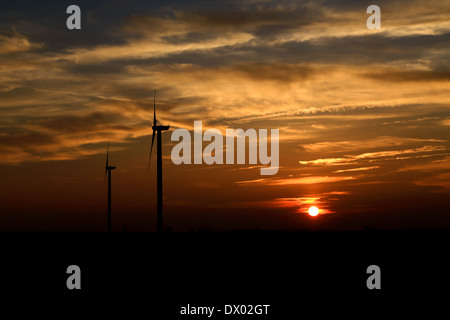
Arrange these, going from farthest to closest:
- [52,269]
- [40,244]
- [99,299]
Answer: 1. [40,244]
2. [52,269]
3. [99,299]

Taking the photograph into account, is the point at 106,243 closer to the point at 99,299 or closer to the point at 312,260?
the point at 312,260

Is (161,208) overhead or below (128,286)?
overhead

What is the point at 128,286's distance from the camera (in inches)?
2623

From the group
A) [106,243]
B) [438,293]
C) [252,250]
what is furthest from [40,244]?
[438,293]

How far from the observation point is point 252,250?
94750mm
